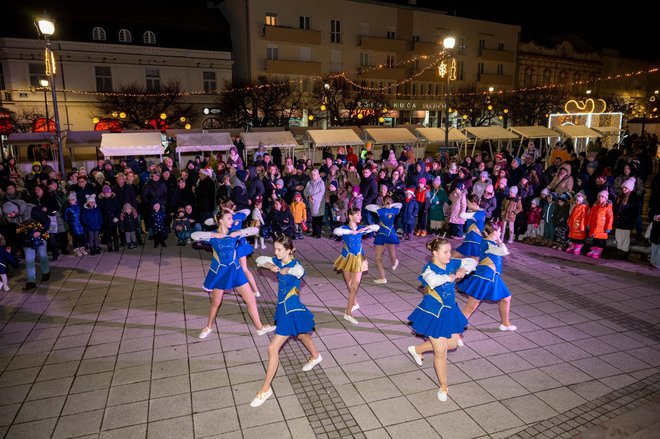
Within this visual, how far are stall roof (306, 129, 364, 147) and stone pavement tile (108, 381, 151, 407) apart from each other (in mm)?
16162

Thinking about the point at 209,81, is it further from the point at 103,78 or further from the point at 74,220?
the point at 74,220

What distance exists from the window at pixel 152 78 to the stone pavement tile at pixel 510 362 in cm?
3428

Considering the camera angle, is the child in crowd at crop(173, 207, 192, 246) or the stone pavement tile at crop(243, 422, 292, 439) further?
the child in crowd at crop(173, 207, 192, 246)

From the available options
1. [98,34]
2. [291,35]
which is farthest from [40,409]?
[291,35]

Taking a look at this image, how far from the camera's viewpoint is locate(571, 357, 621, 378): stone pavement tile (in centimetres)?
589

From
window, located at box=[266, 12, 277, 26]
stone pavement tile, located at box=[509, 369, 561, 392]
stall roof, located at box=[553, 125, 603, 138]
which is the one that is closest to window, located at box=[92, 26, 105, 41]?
window, located at box=[266, 12, 277, 26]

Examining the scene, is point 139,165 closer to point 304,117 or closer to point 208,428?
point 208,428

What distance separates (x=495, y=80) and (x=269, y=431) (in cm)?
5248

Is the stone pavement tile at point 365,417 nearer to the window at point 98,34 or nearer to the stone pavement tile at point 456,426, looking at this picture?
the stone pavement tile at point 456,426

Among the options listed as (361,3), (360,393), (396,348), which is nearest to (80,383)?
(360,393)

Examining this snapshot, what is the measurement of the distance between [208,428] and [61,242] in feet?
29.5

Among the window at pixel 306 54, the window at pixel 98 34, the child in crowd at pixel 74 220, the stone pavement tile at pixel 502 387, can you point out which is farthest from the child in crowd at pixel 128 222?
the window at pixel 306 54

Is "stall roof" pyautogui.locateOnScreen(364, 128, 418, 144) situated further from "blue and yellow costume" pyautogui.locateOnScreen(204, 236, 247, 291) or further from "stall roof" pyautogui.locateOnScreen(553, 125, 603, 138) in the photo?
"blue and yellow costume" pyautogui.locateOnScreen(204, 236, 247, 291)

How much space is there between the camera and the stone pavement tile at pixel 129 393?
5.39 metres
